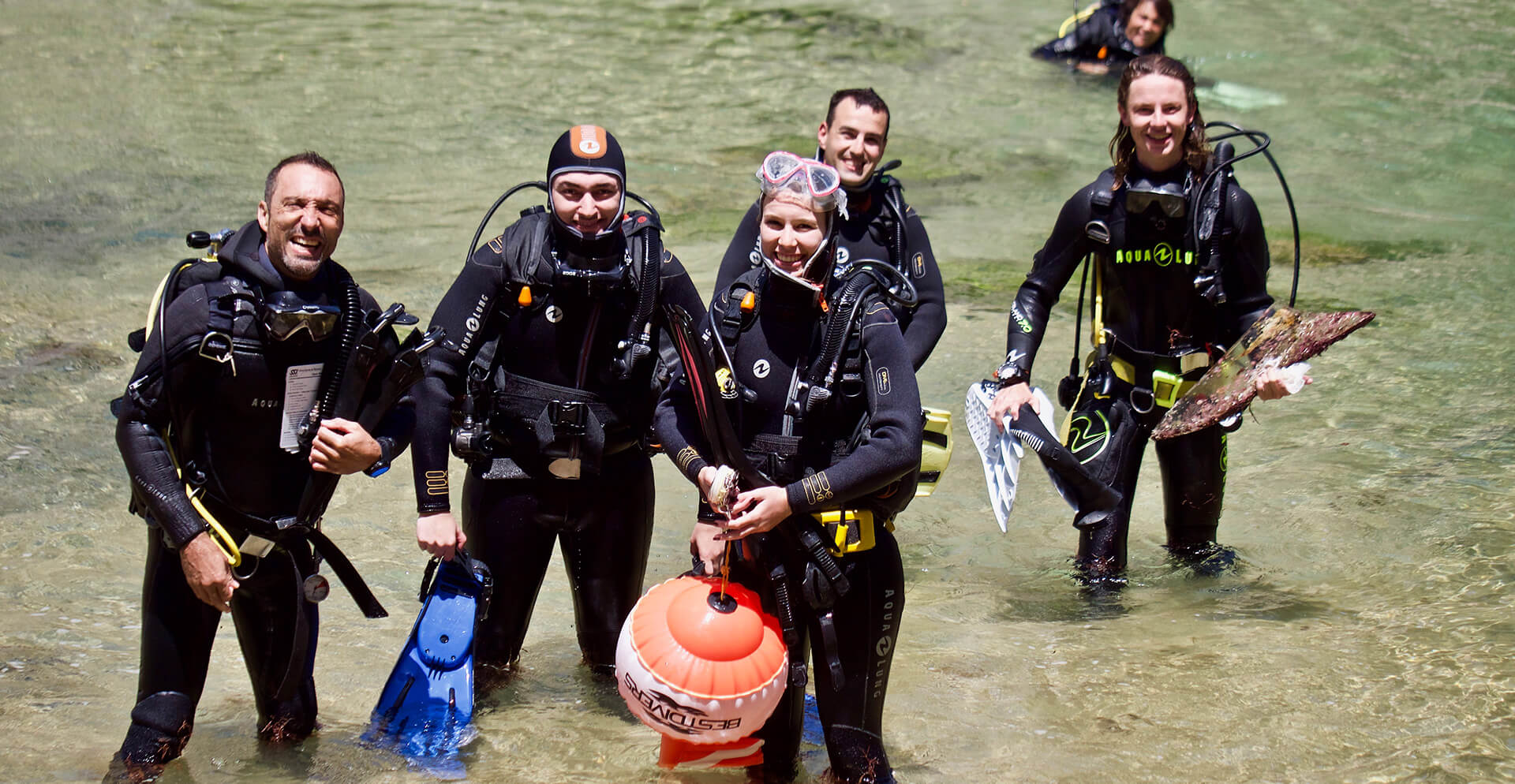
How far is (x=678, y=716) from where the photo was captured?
3.26 metres

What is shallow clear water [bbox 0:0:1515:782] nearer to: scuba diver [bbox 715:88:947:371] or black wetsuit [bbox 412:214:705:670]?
black wetsuit [bbox 412:214:705:670]

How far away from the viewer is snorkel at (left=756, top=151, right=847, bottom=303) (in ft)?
11.6

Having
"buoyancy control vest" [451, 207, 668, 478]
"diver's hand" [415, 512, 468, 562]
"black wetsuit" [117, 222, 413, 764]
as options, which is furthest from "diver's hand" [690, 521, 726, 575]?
"black wetsuit" [117, 222, 413, 764]

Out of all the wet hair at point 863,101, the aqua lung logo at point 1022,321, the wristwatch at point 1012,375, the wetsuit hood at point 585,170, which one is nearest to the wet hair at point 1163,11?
the aqua lung logo at point 1022,321

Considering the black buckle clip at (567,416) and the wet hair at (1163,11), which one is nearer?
the black buckle clip at (567,416)

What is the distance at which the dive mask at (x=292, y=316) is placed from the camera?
141 inches

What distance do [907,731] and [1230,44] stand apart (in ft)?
46.7

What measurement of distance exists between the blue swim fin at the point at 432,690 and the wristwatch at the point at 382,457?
0.52 meters

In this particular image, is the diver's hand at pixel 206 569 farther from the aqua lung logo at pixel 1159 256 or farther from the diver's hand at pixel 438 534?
the aqua lung logo at pixel 1159 256

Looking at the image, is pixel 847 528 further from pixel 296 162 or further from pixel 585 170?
pixel 296 162

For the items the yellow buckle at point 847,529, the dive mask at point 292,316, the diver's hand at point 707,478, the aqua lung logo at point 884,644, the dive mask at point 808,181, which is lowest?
the aqua lung logo at point 884,644

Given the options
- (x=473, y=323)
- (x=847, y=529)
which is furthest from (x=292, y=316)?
(x=847, y=529)

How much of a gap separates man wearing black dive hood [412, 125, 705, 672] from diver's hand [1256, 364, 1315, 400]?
1921 mm

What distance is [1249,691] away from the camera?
4.52 meters
